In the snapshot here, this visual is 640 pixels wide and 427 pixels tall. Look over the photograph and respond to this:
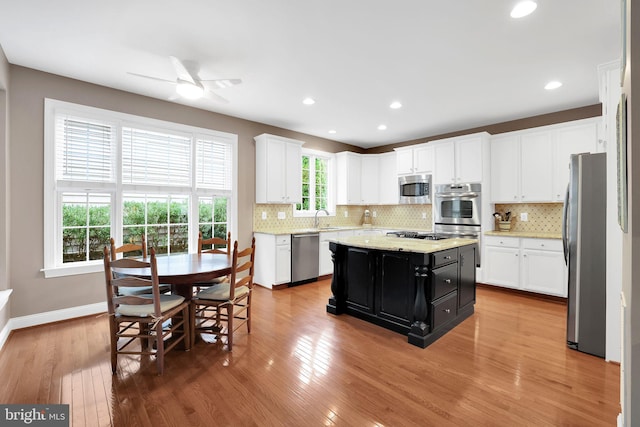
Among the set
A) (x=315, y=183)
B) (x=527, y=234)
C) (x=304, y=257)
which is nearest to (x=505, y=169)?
(x=527, y=234)

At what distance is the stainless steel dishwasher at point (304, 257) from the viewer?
494 centimetres

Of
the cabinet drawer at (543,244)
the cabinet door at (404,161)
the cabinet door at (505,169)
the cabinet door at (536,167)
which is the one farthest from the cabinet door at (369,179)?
the cabinet drawer at (543,244)

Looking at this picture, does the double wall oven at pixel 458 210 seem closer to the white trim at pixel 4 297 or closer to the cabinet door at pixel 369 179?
the cabinet door at pixel 369 179

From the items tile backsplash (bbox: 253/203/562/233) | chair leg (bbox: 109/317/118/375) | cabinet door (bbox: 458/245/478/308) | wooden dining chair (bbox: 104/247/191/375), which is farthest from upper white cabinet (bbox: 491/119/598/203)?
chair leg (bbox: 109/317/118/375)

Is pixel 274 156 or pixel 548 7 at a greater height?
pixel 548 7

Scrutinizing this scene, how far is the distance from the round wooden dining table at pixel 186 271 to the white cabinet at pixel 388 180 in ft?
13.0

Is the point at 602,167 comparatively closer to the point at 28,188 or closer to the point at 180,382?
the point at 180,382

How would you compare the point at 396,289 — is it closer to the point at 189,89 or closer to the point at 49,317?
the point at 189,89

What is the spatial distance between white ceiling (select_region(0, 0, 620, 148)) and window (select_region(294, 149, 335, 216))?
1972 millimetres

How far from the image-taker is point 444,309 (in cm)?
308

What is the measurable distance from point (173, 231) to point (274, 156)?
1919 mm

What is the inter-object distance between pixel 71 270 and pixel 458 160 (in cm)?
554

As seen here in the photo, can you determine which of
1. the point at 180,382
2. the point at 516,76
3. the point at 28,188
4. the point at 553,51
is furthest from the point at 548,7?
the point at 28,188

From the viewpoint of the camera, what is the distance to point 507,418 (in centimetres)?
184
